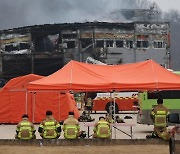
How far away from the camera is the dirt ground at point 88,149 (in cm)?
1430

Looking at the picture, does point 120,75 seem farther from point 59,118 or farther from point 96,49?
point 96,49

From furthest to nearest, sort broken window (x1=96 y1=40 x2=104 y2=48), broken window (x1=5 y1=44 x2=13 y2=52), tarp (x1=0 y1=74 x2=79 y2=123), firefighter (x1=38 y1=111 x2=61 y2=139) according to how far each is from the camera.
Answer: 1. broken window (x1=5 y1=44 x2=13 y2=52)
2. broken window (x1=96 y1=40 x2=104 y2=48)
3. tarp (x1=0 y1=74 x2=79 y2=123)
4. firefighter (x1=38 y1=111 x2=61 y2=139)

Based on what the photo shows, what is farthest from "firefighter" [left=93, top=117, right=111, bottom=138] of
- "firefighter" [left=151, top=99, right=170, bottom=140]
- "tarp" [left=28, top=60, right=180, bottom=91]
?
"firefighter" [left=151, top=99, right=170, bottom=140]

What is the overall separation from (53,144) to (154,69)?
4341 mm

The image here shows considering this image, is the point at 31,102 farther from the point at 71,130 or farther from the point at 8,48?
the point at 8,48

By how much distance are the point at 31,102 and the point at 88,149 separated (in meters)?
11.0

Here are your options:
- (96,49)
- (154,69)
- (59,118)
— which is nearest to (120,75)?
(154,69)

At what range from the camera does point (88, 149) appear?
15031 millimetres

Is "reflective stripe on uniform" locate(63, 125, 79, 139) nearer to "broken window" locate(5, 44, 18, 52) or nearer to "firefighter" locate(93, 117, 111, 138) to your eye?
"firefighter" locate(93, 117, 111, 138)

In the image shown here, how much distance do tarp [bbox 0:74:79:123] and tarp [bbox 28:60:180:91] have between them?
8841mm

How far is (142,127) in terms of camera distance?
2384cm

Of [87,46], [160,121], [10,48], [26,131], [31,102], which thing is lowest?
[26,131]

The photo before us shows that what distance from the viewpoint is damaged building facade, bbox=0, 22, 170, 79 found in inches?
2653

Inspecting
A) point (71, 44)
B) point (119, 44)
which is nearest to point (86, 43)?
point (71, 44)
